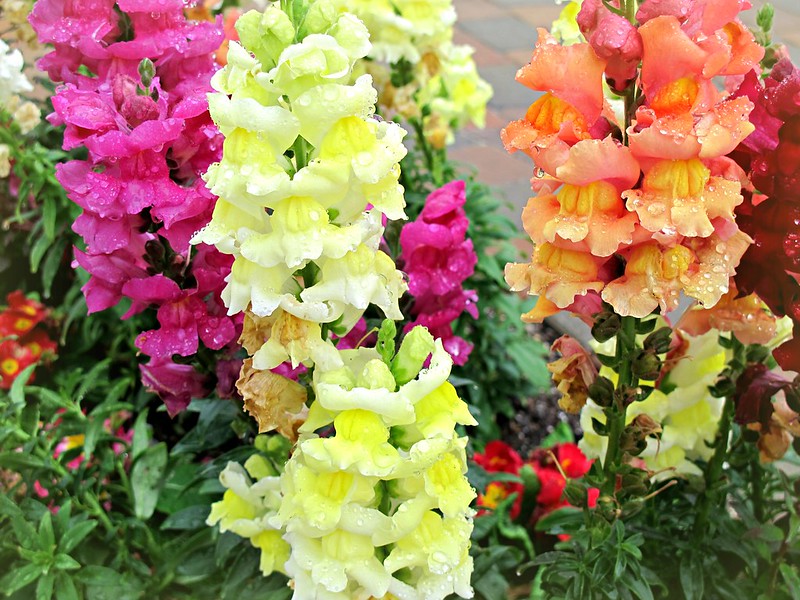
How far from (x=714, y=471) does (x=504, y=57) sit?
3505mm

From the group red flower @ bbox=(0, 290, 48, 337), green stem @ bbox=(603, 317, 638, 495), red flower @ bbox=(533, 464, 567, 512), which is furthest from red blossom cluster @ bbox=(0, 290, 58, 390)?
green stem @ bbox=(603, 317, 638, 495)

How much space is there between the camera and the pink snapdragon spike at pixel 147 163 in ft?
3.46

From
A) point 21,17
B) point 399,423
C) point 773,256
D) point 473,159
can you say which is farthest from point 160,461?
point 473,159

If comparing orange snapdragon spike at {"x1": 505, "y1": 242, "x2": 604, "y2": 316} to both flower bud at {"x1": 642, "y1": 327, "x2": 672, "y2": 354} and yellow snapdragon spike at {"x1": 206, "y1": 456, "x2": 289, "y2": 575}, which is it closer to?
flower bud at {"x1": 642, "y1": 327, "x2": 672, "y2": 354}

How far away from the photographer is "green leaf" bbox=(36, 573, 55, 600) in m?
1.21

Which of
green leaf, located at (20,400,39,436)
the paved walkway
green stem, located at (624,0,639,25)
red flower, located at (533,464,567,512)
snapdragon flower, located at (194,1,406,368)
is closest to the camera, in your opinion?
snapdragon flower, located at (194,1,406,368)

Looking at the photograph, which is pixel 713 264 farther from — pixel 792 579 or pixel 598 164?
pixel 792 579

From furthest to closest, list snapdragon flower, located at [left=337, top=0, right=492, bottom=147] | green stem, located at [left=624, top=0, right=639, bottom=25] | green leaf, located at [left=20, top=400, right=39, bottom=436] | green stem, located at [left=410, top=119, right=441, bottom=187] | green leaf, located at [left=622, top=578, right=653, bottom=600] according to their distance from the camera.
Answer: green stem, located at [left=410, top=119, right=441, bottom=187] → snapdragon flower, located at [left=337, top=0, right=492, bottom=147] → green leaf, located at [left=20, top=400, right=39, bottom=436] → green leaf, located at [left=622, top=578, right=653, bottom=600] → green stem, located at [left=624, top=0, right=639, bottom=25]

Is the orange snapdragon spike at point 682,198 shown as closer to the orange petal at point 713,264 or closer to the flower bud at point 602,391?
the orange petal at point 713,264

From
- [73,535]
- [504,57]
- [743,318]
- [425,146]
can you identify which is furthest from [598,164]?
[504,57]

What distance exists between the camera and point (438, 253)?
1309mm

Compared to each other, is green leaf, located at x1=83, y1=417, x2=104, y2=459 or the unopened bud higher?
the unopened bud

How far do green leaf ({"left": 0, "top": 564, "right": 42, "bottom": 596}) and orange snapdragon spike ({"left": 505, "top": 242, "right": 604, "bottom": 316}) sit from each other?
2.63ft

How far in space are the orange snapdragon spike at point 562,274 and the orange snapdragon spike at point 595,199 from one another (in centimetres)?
2
